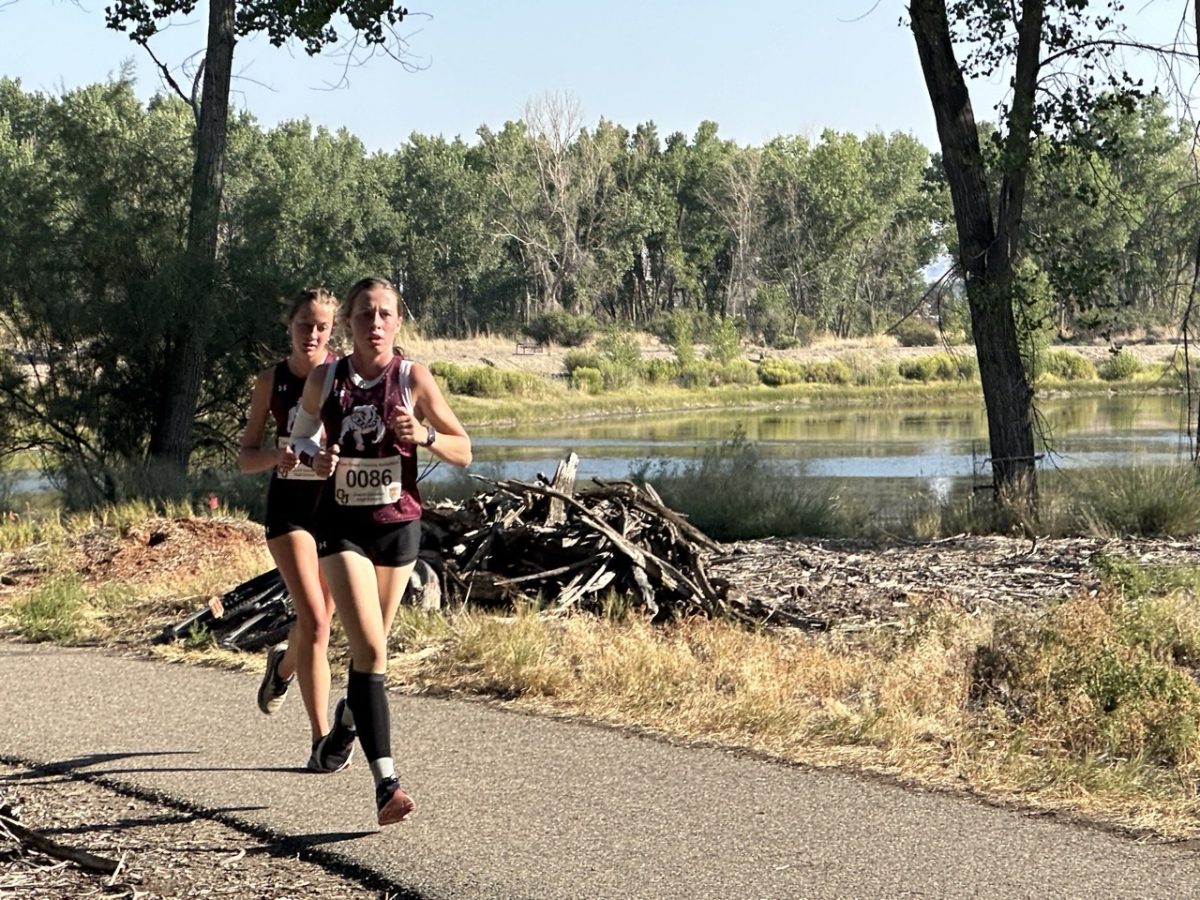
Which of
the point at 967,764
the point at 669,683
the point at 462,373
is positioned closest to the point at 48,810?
the point at 669,683

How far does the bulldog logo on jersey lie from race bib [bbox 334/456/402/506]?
72 mm

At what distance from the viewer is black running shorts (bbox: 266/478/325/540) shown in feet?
23.0

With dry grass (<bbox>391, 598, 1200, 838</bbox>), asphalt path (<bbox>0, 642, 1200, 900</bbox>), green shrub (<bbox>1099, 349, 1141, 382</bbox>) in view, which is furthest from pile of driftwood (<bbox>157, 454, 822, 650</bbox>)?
green shrub (<bbox>1099, 349, 1141, 382</bbox>)

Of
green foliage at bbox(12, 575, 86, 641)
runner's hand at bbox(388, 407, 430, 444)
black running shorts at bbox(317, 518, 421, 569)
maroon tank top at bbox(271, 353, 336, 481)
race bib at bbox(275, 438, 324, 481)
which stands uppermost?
maroon tank top at bbox(271, 353, 336, 481)

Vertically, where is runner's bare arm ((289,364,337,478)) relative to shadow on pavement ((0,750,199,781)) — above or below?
above

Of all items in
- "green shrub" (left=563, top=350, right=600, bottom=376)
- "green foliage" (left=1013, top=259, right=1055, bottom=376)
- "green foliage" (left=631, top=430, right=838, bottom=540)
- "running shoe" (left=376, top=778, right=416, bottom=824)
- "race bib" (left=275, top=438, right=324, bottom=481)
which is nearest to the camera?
"running shoe" (left=376, top=778, right=416, bottom=824)

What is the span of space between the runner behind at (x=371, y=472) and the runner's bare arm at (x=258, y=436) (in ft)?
1.92

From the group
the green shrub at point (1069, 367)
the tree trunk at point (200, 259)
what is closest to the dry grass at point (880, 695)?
the tree trunk at point (200, 259)

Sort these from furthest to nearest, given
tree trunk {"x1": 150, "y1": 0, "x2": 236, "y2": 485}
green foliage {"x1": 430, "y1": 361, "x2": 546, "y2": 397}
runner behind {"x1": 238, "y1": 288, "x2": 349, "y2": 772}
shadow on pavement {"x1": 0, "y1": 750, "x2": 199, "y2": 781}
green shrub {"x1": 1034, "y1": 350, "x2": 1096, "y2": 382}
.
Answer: green shrub {"x1": 1034, "y1": 350, "x2": 1096, "y2": 382} → green foliage {"x1": 430, "y1": 361, "x2": 546, "y2": 397} → tree trunk {"x1": 150, "y1": 0, "x2": 236, "y2": 485} → shadow on pavement {"x1": 0, "y1": 750, "x2": 199, "y2": 781} → runner behind {"x1": 238, "y1": 288, "x2": 349, "y2": 772}

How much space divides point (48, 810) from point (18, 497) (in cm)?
1698

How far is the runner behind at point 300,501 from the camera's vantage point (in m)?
7.01

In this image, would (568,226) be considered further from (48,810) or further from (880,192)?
(48,810)

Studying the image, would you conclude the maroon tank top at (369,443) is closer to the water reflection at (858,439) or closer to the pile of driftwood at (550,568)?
the pile of driftwood at (550,568)

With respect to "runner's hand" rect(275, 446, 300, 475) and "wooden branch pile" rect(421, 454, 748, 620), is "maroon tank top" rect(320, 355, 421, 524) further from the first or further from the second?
"wooden branch pile" rect(421, 454, 748, 620)
